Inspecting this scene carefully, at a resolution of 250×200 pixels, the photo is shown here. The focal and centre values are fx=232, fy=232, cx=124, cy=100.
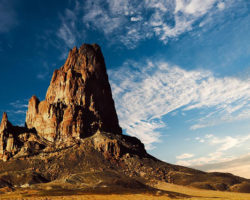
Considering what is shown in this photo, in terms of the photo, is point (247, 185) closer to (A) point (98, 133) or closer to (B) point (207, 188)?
(B) point (207, 188)

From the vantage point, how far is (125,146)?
563ft

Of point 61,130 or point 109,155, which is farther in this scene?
point 61,130

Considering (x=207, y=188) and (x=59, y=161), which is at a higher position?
(x=59, y=161)

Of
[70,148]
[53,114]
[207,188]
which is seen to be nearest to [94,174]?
[70,148]

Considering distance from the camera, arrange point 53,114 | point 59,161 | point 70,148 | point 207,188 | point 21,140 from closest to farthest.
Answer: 1. point 207,188
2. point 59,161
3. point 70,148
4. point 21,140
5. point 53,114

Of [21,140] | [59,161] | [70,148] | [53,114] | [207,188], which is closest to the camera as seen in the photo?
[207,188]

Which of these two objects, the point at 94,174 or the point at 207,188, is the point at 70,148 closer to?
the point at 94,174

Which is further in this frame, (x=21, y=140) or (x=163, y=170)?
(x=21, y=140)

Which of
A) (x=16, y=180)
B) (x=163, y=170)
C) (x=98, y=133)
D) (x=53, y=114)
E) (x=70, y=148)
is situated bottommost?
(x=16, y=180)

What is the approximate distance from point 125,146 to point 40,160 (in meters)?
59.3

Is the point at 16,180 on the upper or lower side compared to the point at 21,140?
lower

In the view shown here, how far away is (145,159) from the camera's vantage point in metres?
165

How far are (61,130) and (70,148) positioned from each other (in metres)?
31.2

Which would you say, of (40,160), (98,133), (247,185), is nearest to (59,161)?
(40,160)
